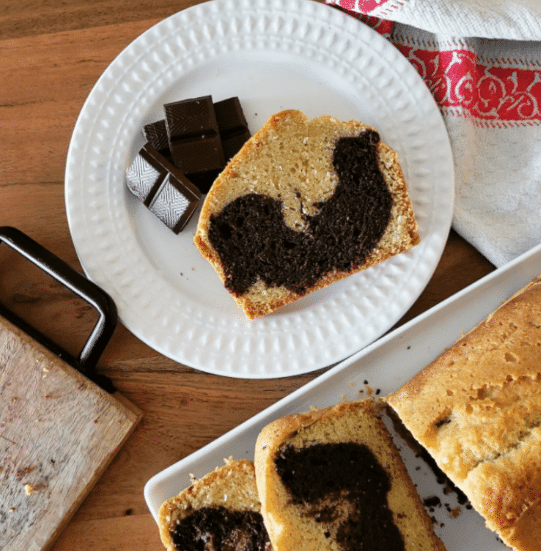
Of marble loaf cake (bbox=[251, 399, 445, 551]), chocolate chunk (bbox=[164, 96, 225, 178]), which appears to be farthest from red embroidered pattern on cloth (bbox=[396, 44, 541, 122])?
marble loaf cake (bbox=[251, 399, 445, 551])

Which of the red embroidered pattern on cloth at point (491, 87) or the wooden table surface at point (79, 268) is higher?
the red embroidered pattern on cloth at point (491, 87)

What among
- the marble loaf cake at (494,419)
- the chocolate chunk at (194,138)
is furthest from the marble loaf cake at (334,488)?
the chocolate chunk at (194,138)

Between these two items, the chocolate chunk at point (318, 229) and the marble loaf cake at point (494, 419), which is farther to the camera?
the chocolate chunk at point (318, 229)

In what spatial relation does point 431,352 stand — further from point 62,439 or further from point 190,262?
point 62,439

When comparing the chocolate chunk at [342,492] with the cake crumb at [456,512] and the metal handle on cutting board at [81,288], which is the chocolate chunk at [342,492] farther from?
the metal handle on cutting board at [81,288]

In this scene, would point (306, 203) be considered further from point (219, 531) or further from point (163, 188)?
point (219, 531)

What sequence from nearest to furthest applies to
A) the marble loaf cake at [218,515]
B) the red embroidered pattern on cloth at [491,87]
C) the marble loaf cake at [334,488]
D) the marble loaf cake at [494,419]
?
the marble loaf cake at [494,419], the marble loaf cake at [334,488], the marble loaf cake at [218,515], the red embroidered pattern on cloth at [491,87]

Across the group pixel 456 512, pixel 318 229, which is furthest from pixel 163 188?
pixel 456 512
